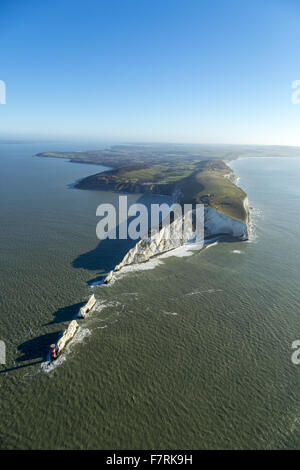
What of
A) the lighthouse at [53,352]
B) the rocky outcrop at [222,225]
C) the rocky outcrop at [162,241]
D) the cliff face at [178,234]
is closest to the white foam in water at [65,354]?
the lighthouse at [53,352]

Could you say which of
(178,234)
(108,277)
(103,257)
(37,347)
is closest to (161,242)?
(178,234)

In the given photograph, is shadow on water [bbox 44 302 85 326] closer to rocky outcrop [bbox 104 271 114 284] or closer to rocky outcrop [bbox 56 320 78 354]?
rocky outcrop [bbox 56 320 78 354]

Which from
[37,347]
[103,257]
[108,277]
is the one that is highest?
[103,257]

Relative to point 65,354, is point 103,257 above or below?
above

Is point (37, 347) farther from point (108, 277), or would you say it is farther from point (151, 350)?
point (108, 277)

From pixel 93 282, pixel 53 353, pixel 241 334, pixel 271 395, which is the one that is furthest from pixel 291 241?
pixel 53 353

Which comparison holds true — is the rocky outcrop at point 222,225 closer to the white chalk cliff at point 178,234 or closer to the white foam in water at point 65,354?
the white chalk cliff at point 178,234

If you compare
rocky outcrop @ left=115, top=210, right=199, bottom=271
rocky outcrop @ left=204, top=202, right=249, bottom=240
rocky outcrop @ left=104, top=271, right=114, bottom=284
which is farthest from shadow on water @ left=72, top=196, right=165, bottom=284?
rocky outcrop @ left=204, top=202, right=249, bottom=240
